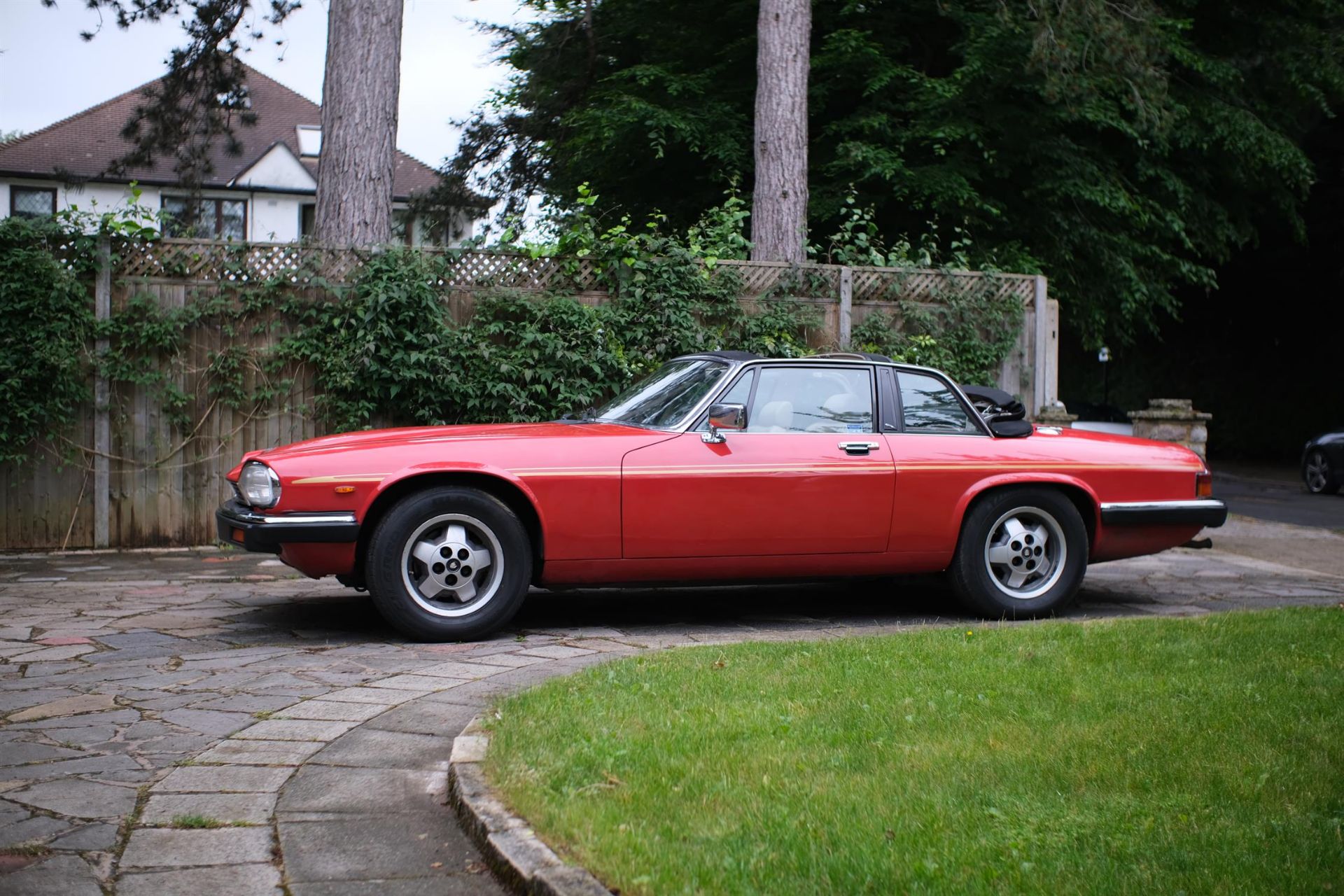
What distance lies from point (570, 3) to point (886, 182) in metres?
8.87

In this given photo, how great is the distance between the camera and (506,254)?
10344mm

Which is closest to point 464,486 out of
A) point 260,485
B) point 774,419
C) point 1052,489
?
point 260,485

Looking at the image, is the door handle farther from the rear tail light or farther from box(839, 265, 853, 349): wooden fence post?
box(839, 265, 853, 349): wooden fence post

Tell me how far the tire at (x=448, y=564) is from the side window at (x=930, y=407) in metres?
2.32

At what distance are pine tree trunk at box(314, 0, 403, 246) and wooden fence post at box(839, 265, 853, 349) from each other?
395 centimetres

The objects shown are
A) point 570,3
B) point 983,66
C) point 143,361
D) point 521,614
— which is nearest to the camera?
point 521,614

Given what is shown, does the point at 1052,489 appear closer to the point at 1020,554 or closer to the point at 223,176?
the point at 1020,554

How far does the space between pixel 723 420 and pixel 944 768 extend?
2.85m

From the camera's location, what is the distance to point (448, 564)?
6.21 m

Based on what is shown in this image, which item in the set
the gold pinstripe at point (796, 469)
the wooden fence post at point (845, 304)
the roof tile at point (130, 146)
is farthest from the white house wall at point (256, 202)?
the gold pinstripe at point (796, 469)

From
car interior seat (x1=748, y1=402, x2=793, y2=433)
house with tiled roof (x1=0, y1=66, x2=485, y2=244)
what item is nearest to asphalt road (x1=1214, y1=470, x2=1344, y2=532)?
car interior seat (x1=748, y1=402, x2=793, y2=433)

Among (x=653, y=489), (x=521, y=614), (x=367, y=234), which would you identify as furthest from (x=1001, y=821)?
(x=367, y=234)

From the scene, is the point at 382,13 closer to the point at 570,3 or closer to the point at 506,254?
the point at 506,254

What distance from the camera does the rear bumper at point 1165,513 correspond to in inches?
285
